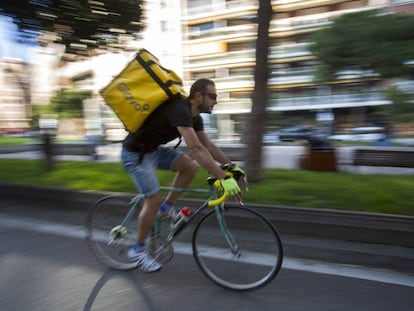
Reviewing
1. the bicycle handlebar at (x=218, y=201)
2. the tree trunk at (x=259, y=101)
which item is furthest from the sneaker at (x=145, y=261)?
the tree trunk at (x=259, y=101)

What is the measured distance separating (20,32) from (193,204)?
6.07m

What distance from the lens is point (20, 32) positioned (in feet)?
30.0

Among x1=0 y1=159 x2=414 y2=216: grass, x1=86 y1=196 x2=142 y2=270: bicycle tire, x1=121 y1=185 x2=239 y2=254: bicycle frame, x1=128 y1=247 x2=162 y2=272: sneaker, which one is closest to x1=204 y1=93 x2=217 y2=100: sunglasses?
x1=121 y1=185 x2=239 y2=254: bicycle frame

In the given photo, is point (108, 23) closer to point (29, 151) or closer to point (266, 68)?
point (266, 68)

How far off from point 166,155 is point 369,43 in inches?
182

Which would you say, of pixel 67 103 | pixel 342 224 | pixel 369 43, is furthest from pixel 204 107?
pixel 67 103

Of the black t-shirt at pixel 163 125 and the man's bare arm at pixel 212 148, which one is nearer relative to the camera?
the black t-shirt at pixel 163 125

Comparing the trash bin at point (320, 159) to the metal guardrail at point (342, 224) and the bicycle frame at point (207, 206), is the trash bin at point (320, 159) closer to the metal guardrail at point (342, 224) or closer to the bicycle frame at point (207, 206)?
the metal guardrail at point (342, 224)

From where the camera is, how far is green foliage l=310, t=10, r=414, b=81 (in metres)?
6.90

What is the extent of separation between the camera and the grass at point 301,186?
5426 millimetres

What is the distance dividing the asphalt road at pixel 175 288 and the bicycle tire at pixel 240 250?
0.35 feet

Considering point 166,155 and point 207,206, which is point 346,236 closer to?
point 207,206

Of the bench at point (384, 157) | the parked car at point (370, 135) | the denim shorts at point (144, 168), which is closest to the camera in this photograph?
the denim shorts at point (144, 168)

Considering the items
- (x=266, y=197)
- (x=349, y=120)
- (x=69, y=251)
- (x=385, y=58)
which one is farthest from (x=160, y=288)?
(x=349, y=120)
